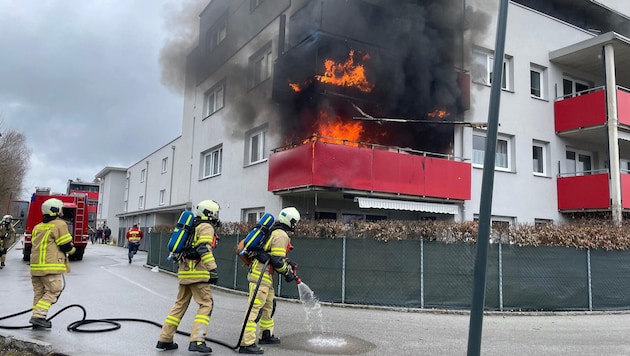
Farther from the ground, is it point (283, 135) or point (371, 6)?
point (371, 6)

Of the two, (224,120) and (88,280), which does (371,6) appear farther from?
(88,280)

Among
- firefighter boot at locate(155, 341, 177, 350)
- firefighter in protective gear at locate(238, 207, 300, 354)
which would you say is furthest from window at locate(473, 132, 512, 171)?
firefighter boot at locate(155, 341, 177, 350)

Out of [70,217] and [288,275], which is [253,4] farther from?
[288,275]

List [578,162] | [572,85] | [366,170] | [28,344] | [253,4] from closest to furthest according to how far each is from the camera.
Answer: [28,344] → [366,170] → [253,4] → [578,162] → [572,85]

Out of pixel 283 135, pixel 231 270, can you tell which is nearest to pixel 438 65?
pixel 283 135

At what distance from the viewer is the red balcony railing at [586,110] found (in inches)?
590

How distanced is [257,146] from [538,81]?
10.2m

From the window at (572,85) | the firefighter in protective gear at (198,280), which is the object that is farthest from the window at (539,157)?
the firefighter in protective gear at (198,280)

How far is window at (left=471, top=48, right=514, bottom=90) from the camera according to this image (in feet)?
49.2

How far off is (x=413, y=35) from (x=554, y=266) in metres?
7.29

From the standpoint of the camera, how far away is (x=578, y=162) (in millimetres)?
17344

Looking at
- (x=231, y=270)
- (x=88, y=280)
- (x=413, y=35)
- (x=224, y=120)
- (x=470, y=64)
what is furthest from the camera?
(x=224, y=120)

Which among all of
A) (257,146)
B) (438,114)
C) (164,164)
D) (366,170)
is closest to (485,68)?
(438,114)

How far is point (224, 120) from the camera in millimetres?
17844
